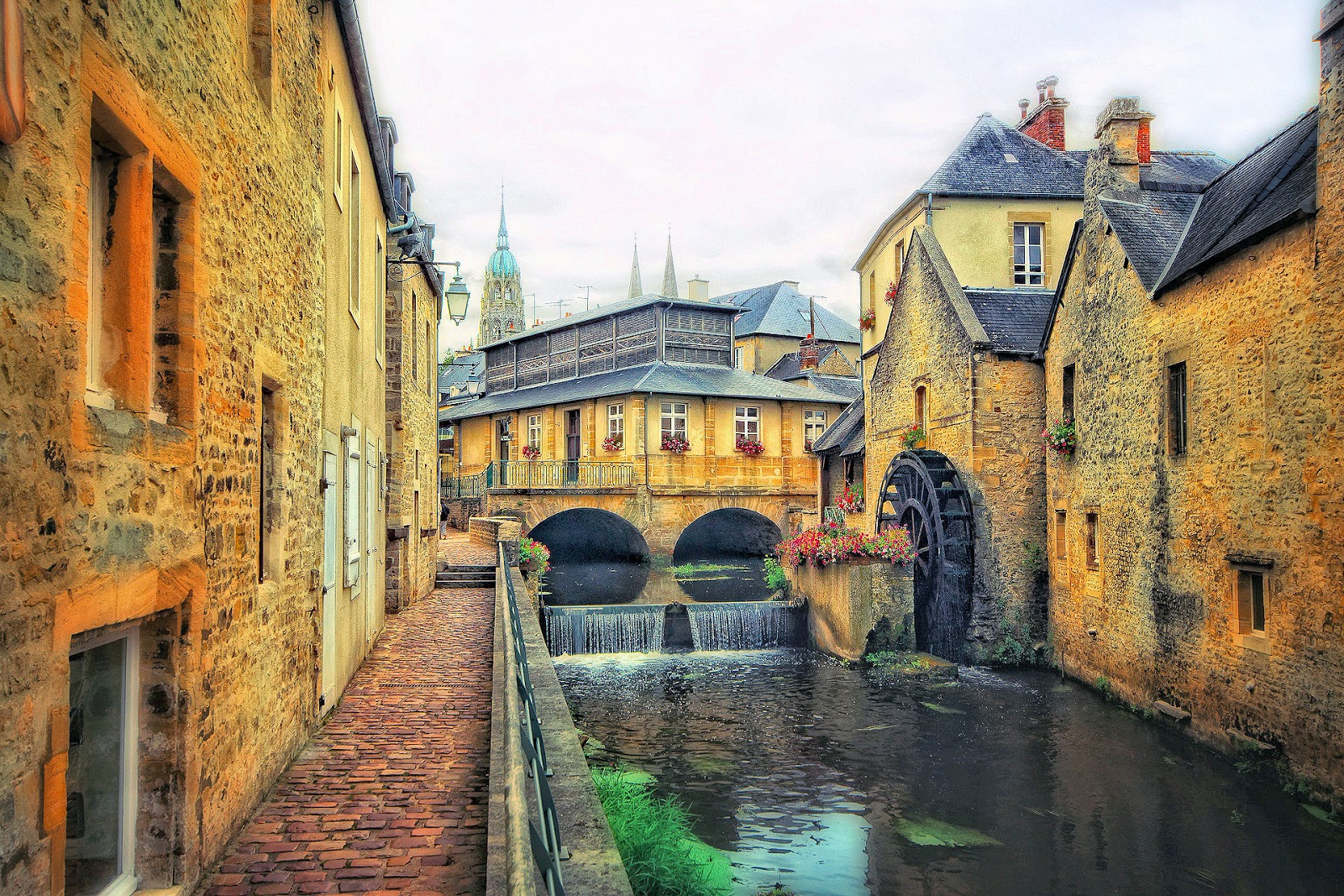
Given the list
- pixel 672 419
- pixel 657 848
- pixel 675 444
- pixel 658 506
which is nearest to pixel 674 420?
pixel 672 419

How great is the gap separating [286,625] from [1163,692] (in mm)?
10346

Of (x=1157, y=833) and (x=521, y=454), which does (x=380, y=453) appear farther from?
(x=521, y=454)

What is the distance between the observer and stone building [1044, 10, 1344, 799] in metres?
8.83

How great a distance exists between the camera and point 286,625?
244 inches

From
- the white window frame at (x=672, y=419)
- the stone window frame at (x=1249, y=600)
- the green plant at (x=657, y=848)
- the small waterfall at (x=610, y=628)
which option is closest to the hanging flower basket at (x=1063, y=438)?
the stone window frame at (x=1249, y=600)

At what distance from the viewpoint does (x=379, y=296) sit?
494 inches

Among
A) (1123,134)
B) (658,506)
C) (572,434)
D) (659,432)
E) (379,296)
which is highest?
(1123,134)

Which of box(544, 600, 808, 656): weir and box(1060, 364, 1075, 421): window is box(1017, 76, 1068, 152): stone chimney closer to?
box(1060, 364, 1075, 421): window

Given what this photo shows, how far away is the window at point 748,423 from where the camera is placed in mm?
32062

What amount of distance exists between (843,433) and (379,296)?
1515 centimetres

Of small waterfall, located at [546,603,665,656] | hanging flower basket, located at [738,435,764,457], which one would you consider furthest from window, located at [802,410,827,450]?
small waterfall, located at [546,603,665,656]

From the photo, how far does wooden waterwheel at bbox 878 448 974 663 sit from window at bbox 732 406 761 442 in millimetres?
13853

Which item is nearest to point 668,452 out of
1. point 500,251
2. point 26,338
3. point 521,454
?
point 521,454

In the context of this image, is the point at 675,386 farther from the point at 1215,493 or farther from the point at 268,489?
the point at 268,489
